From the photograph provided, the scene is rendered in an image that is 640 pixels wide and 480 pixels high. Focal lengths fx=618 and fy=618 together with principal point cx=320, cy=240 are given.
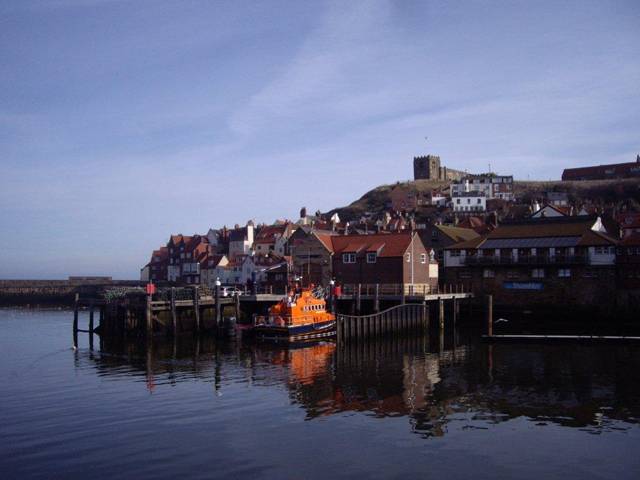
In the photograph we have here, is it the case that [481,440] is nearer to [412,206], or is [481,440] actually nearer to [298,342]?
[298,342]

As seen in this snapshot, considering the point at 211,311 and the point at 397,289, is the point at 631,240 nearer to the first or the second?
the point at 397,289

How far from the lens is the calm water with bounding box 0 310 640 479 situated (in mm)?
18859

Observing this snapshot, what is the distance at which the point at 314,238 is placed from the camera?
6719cm

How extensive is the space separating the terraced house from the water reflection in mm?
17739

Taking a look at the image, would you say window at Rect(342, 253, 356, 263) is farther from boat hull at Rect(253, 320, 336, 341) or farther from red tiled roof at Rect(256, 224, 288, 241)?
red tiled roof at Rect(256, 224, 288, 241)

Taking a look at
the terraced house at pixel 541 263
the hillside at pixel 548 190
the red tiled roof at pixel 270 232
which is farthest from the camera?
the hillside at pixel 548 190

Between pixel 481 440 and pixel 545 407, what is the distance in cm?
591

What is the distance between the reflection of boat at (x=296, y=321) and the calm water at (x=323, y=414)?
3.59 m

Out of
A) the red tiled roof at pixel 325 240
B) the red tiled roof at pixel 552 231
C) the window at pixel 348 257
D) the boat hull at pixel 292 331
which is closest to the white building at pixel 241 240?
the red tiled roof at pixel 325 240

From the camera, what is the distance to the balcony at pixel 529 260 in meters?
60.0

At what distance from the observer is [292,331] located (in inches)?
1769

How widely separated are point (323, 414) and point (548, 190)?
458 feet

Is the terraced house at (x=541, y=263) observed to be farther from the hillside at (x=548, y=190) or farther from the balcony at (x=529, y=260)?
the hillside at (x=548, y=190)

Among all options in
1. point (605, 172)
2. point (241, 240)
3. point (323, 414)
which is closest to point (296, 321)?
point (323, 414)
